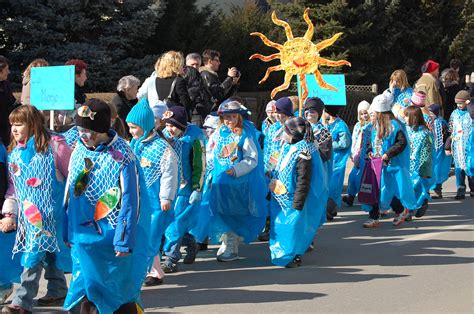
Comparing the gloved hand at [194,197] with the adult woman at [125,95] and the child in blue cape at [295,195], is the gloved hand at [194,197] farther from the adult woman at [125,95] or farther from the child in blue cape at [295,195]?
the adult woman at [125,95]

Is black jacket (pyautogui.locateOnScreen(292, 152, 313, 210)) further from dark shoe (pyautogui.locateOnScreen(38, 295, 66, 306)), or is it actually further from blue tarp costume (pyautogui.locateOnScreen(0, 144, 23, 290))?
blue tarp costume (pyautogui.locateOnScreen(0, 144, 23, 290))

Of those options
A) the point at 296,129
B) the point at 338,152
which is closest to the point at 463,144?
the point at 338,152

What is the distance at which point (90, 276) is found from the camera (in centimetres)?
580

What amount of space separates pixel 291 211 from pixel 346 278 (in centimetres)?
92

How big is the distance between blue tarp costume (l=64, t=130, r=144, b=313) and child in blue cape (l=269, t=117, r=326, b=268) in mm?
3303

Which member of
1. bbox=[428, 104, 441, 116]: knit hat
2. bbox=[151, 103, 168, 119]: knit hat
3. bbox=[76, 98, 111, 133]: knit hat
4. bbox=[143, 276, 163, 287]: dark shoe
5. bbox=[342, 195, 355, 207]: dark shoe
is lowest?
bbox=[143, 276, 163, 287]: dark shoe

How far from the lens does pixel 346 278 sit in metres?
8.55

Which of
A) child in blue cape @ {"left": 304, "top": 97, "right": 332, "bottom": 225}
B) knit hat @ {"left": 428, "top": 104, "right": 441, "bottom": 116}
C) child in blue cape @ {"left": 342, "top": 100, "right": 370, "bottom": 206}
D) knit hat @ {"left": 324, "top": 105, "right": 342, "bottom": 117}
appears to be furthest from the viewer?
knit hat @ {"left": 428, "top": 104, "right": 441, "bottom": 116}

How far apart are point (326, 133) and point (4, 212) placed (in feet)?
14.2

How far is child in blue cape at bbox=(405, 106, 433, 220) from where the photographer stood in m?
12.4

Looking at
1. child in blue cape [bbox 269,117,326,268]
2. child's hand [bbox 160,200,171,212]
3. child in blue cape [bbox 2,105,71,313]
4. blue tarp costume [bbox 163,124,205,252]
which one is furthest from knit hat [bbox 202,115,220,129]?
child in blue cape [bbox 2,105,71,313]

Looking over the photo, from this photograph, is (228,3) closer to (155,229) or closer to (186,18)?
(186,18)

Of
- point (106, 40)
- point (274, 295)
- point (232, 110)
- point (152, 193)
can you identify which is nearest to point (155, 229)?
point (152, 193)

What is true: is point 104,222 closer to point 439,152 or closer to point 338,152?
point 338,152
